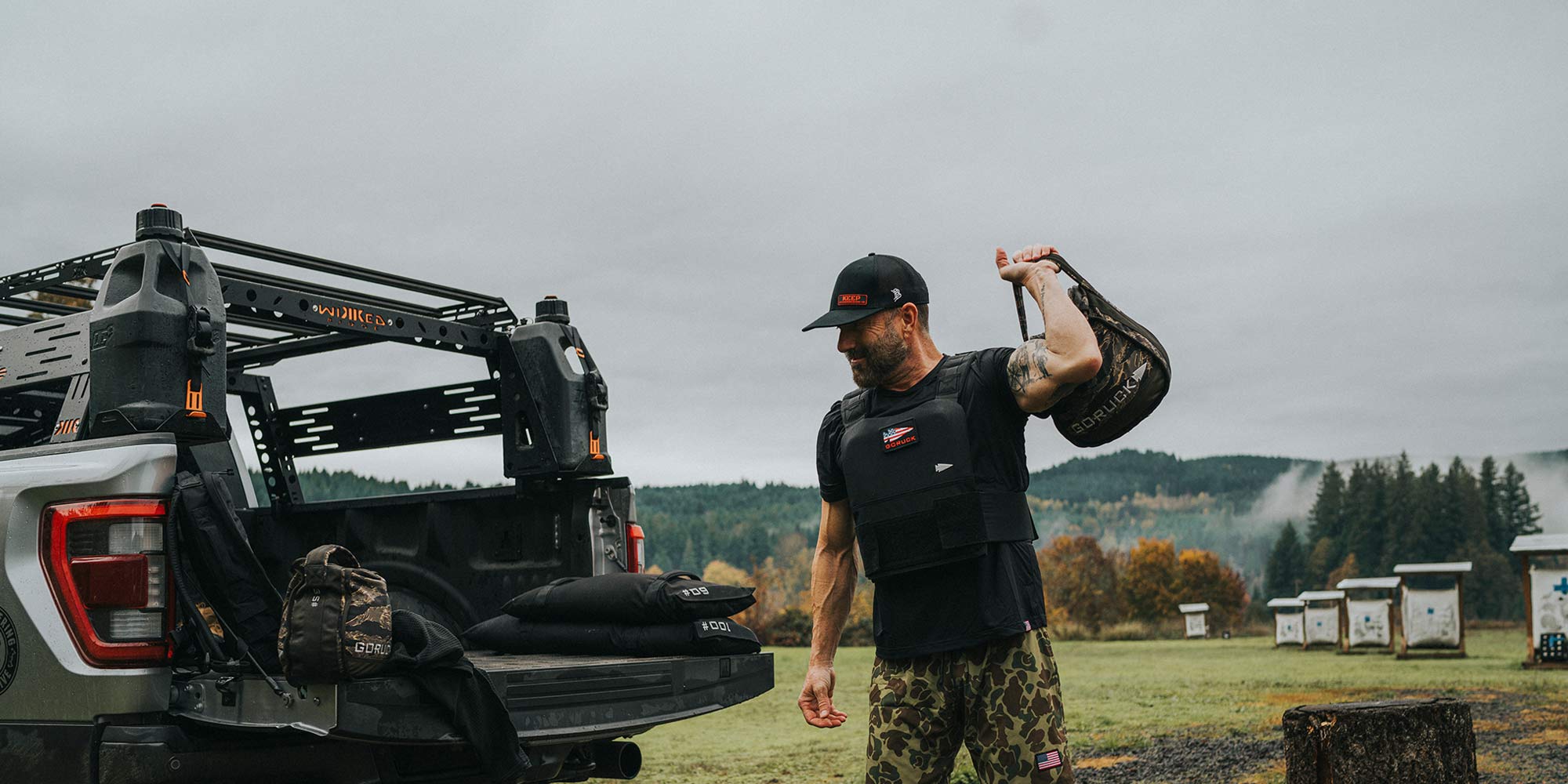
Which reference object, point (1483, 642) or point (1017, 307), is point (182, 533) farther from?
point (1483, 642)

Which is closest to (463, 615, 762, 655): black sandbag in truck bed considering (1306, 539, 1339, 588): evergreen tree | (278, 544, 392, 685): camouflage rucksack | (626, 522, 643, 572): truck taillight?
(626, 522, 643, 572): truck taillight

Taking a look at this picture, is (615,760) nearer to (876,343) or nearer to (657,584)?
(657,584)

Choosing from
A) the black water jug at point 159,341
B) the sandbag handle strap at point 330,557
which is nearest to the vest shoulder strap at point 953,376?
the sandbag handle strap at point 330,557

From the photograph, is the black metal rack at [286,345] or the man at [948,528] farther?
the black metal rack at [286,345]

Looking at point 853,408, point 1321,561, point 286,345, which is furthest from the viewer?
point 1321,561

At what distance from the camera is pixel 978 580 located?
3.28 m

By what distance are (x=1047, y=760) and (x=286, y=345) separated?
4580mm

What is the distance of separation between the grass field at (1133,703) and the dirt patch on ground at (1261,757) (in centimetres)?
7

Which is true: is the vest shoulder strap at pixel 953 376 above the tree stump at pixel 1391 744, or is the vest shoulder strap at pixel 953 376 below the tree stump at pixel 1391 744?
above

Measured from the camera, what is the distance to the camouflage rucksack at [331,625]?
129 inches

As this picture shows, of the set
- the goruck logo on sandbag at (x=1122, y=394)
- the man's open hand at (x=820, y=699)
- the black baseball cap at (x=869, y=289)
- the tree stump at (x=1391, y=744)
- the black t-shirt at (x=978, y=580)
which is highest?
the black baseball cap at (x=869, y=289)

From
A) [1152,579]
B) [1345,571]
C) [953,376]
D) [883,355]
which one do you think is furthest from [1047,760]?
[1345,571]

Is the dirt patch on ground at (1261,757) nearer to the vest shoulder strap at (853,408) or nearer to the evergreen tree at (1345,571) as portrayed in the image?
the vest shoulder strap at (853,408)

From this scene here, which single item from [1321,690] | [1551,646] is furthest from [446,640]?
[1551,646]
